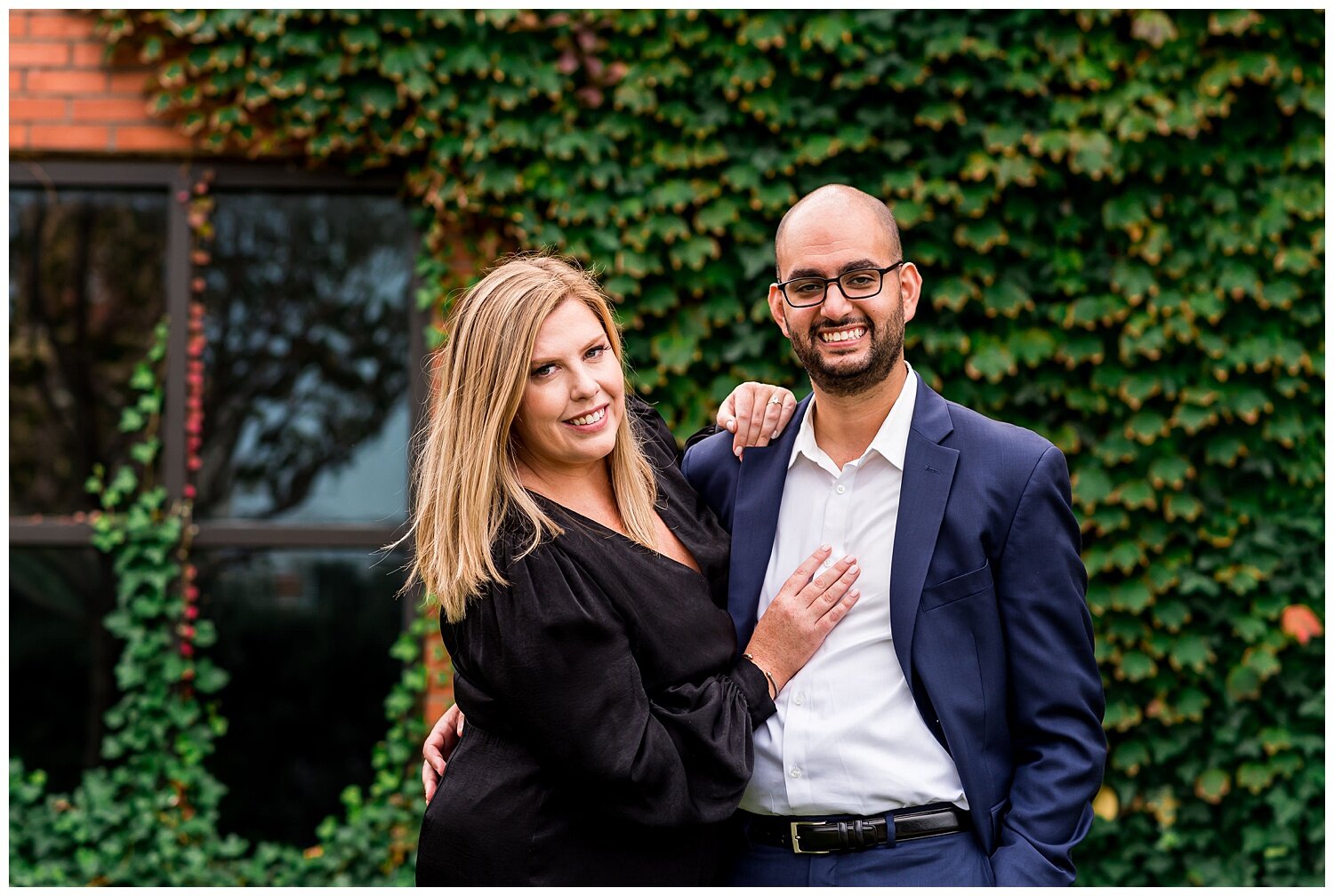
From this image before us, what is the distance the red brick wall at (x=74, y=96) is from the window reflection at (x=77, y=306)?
22 cm

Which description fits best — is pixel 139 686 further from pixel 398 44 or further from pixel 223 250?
pixel 398 44

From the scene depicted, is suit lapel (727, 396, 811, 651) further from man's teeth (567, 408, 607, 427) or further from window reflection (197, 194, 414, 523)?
window reflection (197, 194, 414, 523)

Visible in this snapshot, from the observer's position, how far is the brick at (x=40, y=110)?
14.4 feet

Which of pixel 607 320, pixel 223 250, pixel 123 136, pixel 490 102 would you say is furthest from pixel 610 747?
pixel 123 136

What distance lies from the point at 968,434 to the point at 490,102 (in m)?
2.63

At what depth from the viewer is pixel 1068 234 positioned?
409 centimetres

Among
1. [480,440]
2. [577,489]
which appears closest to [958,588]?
[577,489]

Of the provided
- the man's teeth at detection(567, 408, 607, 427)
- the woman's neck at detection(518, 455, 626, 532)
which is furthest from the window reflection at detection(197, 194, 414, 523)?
the man's teeth at detection(567, 408, 607, 427)

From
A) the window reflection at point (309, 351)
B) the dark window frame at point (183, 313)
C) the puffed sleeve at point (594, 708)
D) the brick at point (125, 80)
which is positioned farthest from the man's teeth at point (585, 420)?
the brick at point (125, 80)

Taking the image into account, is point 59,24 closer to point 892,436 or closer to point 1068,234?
point 892,436

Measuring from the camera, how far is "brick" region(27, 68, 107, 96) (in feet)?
14.4

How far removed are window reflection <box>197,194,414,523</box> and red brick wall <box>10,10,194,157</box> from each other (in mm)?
405

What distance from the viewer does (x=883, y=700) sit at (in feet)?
7.32

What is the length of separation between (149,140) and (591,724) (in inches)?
138
